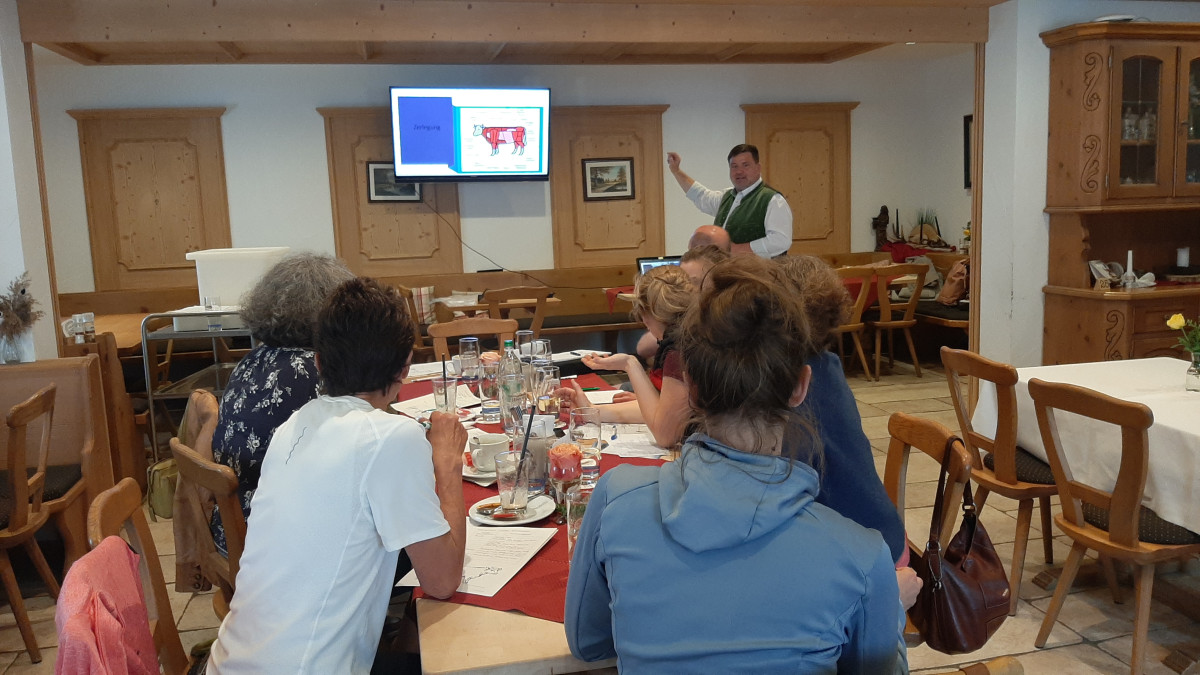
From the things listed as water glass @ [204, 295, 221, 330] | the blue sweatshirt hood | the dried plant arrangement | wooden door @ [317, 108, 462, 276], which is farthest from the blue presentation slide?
the blue sweatshirt hood

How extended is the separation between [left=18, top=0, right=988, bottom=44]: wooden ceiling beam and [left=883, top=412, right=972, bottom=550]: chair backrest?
3596 millimetres


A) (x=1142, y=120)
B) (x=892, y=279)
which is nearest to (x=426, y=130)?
(x=892, y=279)

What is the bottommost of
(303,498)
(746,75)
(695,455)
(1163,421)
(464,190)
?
(1163,421)

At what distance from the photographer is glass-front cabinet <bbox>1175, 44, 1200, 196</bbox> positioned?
17.2 ft

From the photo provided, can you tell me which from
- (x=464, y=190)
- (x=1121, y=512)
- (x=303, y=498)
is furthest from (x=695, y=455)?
(x=464, y=190)

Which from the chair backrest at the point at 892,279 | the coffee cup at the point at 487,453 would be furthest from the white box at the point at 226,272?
the chair backrest at the point at 892,279

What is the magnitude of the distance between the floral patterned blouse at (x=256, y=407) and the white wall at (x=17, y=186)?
97.6 inches

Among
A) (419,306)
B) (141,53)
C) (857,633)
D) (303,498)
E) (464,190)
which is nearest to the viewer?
(857,633)

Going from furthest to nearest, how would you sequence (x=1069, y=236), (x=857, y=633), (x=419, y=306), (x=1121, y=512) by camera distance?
(x=419, y=306) < (x=1069, y=236) < (x=1121, y=512) < (x=857, y=633)

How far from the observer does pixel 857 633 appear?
1213mm

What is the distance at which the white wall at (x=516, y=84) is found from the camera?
6.98 metres

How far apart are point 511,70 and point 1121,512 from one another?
6.19m

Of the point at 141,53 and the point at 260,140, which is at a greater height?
the point at 141,53

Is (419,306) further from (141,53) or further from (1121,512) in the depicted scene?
(1121,512)
